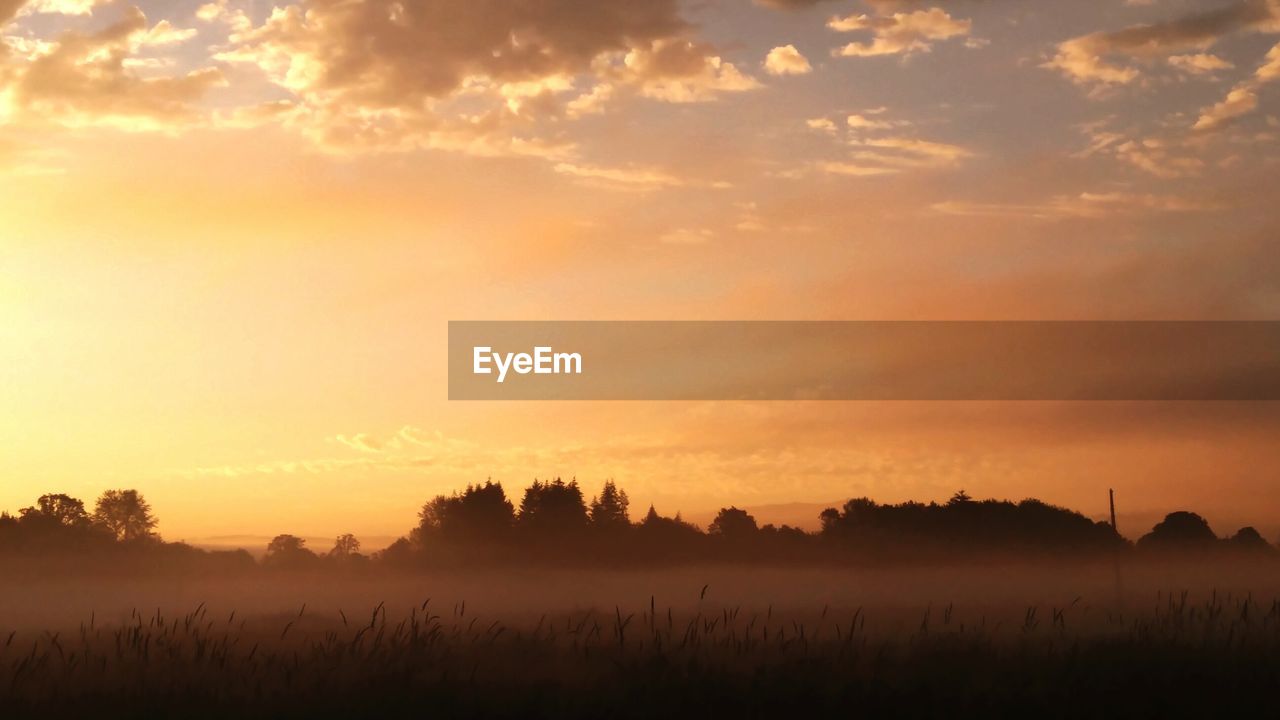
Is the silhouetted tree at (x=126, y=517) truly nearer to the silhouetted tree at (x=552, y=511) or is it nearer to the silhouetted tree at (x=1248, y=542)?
the silhouetted tree at (x=552, y=511)

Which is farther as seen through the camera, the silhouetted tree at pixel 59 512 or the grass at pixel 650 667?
the silhouetted tree at pixel 59 512

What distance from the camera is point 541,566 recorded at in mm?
90188

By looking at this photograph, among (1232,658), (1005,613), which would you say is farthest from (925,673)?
(1005,613)

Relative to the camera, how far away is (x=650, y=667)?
526 inches

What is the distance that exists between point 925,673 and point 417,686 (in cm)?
572

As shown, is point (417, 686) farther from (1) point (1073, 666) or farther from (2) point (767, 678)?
(1) point (1073, 666)

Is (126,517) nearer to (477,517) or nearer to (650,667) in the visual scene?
(477,517)

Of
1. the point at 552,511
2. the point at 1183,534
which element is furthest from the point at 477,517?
the point at 1183,534

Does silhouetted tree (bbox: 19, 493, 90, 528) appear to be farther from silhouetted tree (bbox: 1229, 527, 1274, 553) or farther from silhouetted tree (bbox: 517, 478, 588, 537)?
silhouetted tree (bbox: 1229, 527, 1274, 553)

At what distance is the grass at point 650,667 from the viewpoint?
11820mm

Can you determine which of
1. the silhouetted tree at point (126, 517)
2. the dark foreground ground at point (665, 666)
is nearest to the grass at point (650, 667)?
the dark foreground ground at point (665, 666)

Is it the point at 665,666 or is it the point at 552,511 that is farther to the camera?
the point at 552,511

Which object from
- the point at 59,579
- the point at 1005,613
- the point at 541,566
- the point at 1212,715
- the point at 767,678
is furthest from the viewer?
the point at 541,566

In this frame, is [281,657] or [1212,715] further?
[281,657]
